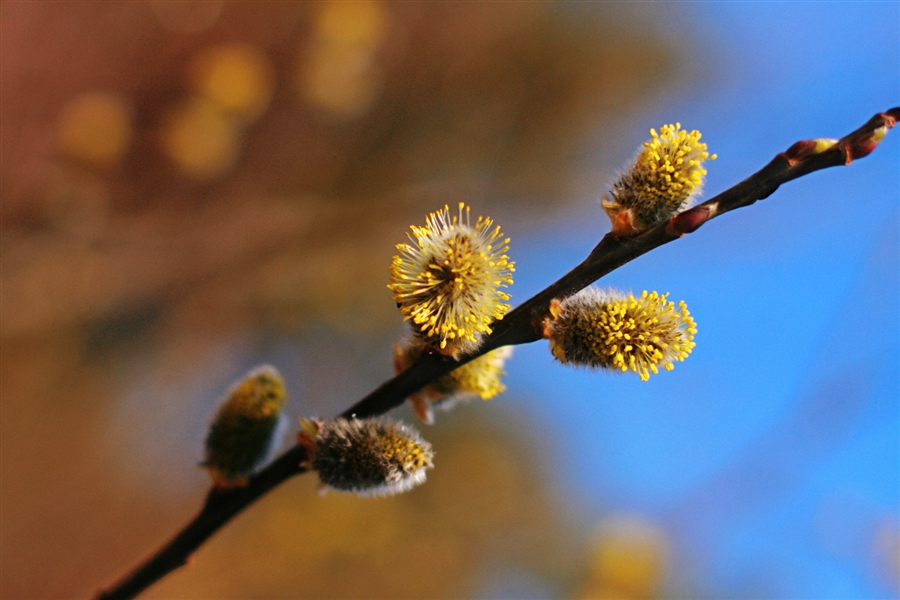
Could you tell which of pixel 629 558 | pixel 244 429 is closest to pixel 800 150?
pixel 244 429

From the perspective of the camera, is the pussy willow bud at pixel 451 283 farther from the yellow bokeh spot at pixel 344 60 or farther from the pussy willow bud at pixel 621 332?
the yellow bokeh spot at pixel 344 60

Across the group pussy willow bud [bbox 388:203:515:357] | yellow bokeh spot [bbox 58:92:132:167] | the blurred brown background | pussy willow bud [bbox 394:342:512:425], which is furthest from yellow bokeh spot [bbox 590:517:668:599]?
yellow bokeh spot [bbox 58:92:132:167]

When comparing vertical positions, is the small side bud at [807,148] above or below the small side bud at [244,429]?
below

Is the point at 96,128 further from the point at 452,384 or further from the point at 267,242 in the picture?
the point at 452,384

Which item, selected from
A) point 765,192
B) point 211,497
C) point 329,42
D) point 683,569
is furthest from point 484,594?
point 329,42

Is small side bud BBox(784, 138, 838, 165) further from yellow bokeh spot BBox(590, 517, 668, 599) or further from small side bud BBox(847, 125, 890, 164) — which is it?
yellow bokeh spot BBox(590, 517, 668, 599)

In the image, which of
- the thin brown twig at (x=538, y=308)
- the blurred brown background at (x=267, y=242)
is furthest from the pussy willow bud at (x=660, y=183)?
the blurred brown background at (x=267, y=242)

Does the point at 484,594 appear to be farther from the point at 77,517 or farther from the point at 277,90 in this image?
the point at 277,90
